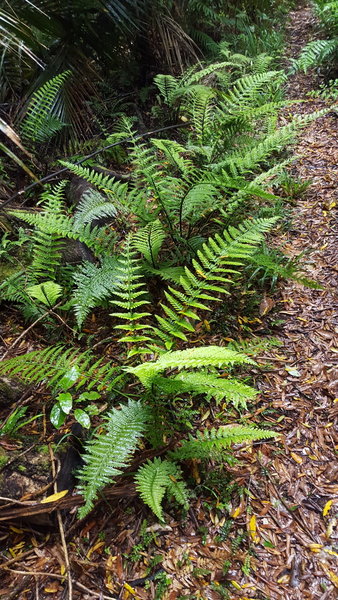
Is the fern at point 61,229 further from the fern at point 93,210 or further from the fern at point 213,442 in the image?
the fern at point 213,442

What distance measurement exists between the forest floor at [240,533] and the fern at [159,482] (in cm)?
16

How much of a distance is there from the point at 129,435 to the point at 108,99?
4.01 meters

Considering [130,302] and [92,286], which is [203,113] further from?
[130,302]

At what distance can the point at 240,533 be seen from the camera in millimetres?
1664

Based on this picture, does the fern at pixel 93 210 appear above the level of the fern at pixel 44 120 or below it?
below

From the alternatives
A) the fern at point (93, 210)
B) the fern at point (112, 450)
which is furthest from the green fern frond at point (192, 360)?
the fern at point (93, 210)

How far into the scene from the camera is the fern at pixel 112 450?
1.46 m

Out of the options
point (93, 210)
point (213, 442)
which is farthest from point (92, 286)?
point (213, 442)

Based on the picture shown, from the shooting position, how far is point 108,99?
431cm

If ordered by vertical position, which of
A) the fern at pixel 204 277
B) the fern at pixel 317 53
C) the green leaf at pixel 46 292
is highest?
the green leaf at pixel 46 292

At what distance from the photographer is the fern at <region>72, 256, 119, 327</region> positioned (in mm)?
2145

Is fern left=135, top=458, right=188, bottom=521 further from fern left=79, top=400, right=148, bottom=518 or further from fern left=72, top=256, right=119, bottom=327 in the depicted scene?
fern left=72, top=256, right=119, bottom=327

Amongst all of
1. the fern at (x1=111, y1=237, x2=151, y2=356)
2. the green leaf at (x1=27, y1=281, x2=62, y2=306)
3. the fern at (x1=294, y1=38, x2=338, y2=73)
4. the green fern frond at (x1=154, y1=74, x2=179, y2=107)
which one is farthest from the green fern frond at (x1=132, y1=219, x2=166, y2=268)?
the fern at (x1=294, y1=38, x2=338, y2=73)

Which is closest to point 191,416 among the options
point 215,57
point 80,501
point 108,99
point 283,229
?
point 80,501
